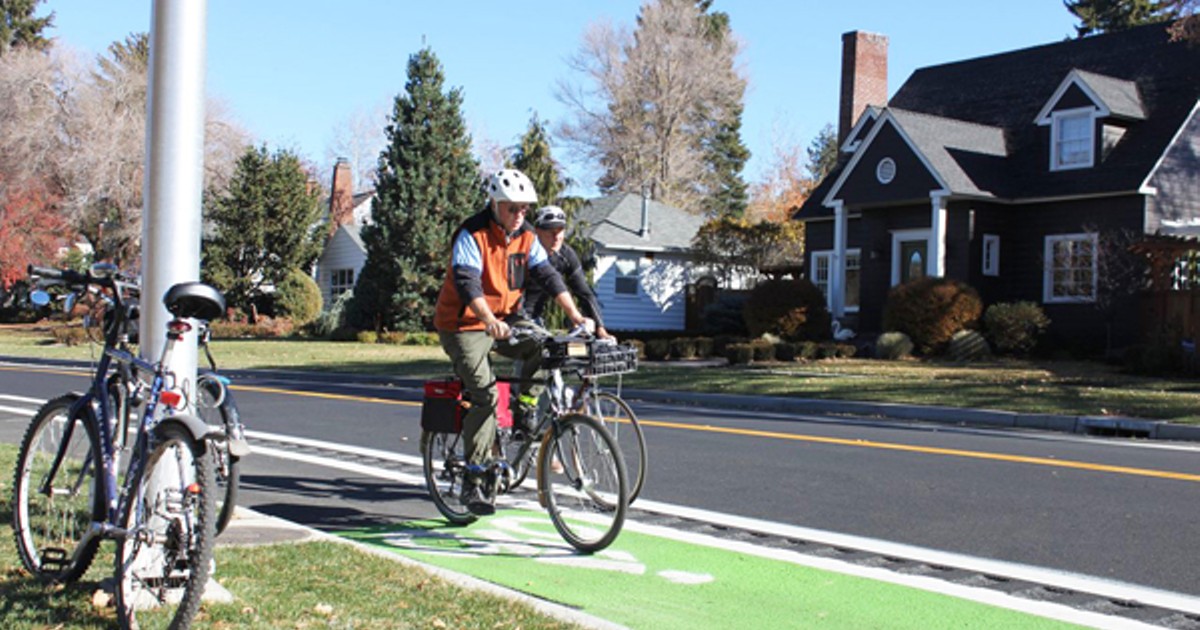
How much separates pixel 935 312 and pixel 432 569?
21552 millimetres

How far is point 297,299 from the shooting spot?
4225 centimetres

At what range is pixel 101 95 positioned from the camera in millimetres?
48125

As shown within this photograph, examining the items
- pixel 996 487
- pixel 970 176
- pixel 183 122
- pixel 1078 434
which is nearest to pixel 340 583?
pixel 183 122

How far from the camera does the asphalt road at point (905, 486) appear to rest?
6.74 meters

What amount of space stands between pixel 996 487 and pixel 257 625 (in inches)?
225

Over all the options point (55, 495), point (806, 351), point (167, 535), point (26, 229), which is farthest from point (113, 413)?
point (26, 229)

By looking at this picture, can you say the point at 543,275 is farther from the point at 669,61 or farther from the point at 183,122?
the point at 669,61

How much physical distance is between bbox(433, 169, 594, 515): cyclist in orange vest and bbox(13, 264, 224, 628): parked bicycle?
193 centimetres

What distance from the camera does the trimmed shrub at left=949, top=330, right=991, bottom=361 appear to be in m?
25.0

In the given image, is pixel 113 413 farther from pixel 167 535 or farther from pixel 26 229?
pixel 26 229

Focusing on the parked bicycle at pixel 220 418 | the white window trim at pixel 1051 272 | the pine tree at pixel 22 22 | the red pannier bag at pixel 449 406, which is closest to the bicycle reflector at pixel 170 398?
the parked bicycle at pixel 220 418

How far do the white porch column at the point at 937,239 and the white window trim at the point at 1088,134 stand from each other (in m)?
2.72

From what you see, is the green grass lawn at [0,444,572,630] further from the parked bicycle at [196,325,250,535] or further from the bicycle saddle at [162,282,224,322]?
the bicycle saddle at [162,282,224,322]

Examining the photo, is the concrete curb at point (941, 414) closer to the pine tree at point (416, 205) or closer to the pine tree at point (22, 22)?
the pine tree at point (416, 205)
